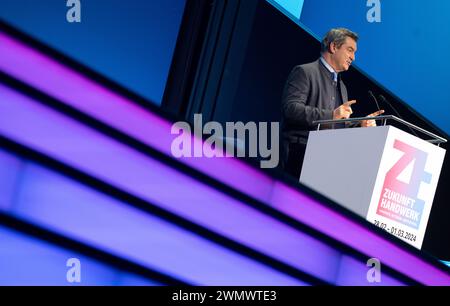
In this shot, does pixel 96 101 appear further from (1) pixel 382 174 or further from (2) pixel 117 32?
(2) pixel 117 32

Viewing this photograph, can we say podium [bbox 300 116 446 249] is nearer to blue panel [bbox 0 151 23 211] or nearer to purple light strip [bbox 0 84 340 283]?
purple light strip [bbox 0 84 340 283]

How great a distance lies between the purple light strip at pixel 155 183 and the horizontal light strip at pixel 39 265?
0.15 metres

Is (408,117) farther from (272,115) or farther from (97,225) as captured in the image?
(97,225)

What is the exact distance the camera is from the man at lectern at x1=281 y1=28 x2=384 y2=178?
8.96 ft

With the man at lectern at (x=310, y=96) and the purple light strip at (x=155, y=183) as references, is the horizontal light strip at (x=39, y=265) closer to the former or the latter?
the purple light strip at (x=155, y=183)

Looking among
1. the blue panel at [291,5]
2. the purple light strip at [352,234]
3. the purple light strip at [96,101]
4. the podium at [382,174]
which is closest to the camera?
the purple light strip at [96,101]

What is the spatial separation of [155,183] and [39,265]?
0.26m

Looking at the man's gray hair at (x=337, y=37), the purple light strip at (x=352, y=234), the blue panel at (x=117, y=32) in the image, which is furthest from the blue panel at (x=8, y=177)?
the man's gray hair at (x=337, y=37)

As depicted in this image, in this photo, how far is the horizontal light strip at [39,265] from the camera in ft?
3.71

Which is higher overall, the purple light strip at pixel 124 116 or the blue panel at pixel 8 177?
the purple light strip at pixel 124 116

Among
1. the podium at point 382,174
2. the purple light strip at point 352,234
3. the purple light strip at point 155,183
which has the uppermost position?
the podium at point 382,174

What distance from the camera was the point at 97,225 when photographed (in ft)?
3.95

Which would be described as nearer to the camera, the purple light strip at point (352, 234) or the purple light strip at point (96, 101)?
the purple light strip at point (96, 101)
